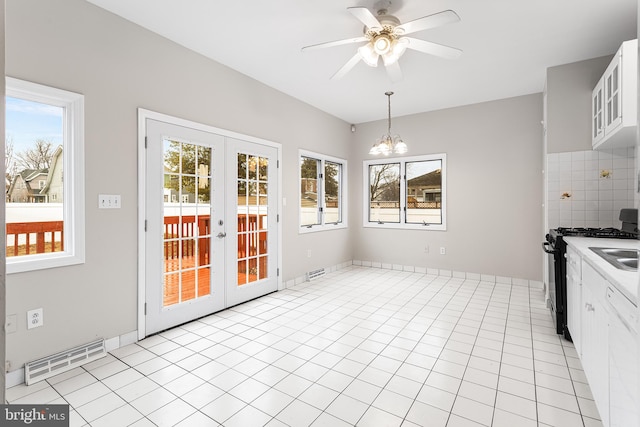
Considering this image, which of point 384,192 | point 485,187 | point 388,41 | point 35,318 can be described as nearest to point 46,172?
point 35,318

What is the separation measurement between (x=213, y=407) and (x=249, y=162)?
109 inches

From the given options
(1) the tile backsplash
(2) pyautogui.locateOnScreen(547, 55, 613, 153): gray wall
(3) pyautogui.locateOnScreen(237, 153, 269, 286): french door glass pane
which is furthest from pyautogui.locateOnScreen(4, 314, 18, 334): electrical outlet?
(2) pyautogui.locateOnScreen(547, 55, 613, 153): gray wall

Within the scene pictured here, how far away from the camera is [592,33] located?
2906mm

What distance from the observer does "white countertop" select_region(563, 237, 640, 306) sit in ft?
4.07

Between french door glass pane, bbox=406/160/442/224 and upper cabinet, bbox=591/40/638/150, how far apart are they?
2310 millimetres

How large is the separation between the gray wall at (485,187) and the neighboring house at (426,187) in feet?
0.68

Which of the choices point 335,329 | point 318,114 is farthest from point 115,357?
point 318,114

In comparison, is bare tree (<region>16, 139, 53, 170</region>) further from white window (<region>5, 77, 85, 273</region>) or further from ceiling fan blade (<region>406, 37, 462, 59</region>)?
ceiling fan blade (<region>406, 37, 462, 59</region>)

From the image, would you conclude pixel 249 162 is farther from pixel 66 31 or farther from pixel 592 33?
pixel 592 33

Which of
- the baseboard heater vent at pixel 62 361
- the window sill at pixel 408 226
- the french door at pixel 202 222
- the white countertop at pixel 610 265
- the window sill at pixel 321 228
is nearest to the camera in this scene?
the white countertop at pixel 610 265

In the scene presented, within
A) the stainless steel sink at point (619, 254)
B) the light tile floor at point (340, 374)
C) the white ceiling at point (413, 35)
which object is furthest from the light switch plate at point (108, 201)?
the stainless steel sink at point (619, 254)

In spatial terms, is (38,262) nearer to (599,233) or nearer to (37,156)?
(37,156)

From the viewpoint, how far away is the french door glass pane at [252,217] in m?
3.88

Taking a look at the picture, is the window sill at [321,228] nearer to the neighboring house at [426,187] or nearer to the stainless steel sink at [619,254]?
the neighboring house at [426,187]
